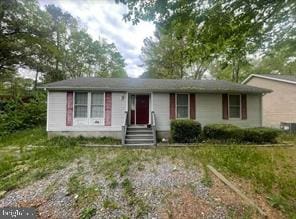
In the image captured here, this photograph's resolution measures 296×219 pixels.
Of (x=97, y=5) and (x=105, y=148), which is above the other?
(x=97, y=5)

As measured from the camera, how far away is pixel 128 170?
20.3 ft

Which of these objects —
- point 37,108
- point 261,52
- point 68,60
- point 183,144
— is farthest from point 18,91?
point 261,52

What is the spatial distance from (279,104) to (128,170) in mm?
15209

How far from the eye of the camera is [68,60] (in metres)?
26.4

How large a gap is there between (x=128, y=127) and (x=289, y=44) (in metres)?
8.17

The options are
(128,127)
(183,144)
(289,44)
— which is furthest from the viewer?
(128,127)

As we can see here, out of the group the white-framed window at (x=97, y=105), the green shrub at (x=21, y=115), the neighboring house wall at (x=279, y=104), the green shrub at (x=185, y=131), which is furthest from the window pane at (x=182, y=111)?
the green shrub at (x=21, y=115)

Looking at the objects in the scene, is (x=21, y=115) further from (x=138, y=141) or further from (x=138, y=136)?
(x=138, y=141)

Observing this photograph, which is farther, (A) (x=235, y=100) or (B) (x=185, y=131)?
(A) (x=235, y=100)

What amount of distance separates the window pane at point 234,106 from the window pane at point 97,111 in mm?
7399

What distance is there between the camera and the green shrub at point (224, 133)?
1065 centimetres

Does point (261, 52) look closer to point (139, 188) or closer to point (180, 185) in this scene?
point (180, 185)

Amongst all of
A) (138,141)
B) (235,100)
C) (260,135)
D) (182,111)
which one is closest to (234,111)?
(235,100)

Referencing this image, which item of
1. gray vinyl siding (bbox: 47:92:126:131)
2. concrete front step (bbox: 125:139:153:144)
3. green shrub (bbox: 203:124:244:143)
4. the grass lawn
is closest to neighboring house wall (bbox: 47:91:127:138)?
gray vinyl siding (bbox: 47:92:126:131)
